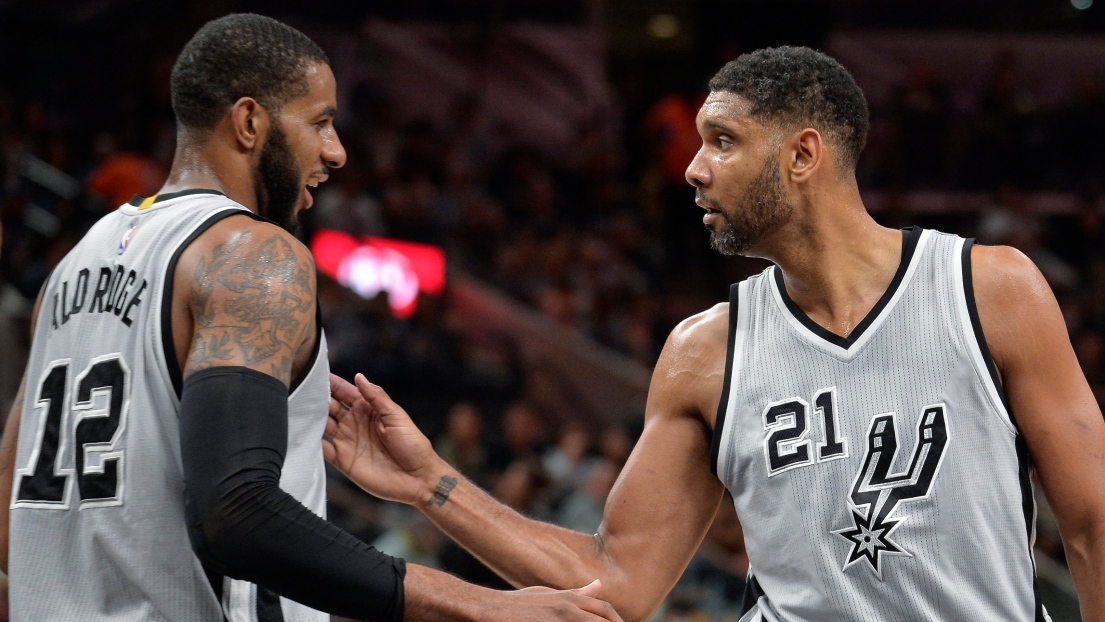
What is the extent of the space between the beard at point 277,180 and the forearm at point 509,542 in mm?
846

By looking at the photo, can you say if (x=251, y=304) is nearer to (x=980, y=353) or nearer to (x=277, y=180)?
(x=277, y=180)

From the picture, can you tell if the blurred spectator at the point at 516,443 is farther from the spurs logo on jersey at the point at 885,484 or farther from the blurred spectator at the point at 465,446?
the spurs logo on jersey at the point at 885,484

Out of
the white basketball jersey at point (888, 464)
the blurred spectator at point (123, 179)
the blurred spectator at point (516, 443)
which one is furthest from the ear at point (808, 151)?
the blurred spectator at point (123, 179)

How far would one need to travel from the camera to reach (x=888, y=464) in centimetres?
273

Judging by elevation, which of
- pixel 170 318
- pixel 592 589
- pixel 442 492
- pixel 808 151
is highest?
pixel 808 151

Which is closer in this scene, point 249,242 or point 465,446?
point 249,242

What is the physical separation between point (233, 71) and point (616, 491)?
4.88 feet

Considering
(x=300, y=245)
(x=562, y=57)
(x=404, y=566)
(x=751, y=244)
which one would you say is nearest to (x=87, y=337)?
(x=300, y=245)

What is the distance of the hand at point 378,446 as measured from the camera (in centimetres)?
304

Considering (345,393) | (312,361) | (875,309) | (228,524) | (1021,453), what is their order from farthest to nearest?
(345,393), (875,309), (1021,453), (312,361), (228,524)

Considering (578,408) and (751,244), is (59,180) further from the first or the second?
(751,244)

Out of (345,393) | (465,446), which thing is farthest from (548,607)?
(465,446)

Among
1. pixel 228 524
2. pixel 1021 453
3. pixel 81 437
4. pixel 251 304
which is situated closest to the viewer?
pixel 228 524

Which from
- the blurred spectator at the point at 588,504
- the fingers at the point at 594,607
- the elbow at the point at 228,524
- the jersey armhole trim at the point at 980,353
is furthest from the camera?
the blurred spectator at the point at 588,504
